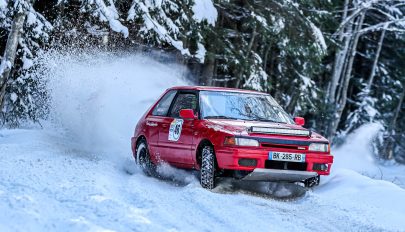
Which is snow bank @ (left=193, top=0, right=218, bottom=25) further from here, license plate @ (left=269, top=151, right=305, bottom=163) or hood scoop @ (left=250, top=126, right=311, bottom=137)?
license plate @ (left=269, top=151, right=305, bottom=163)

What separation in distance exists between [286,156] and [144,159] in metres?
3.00

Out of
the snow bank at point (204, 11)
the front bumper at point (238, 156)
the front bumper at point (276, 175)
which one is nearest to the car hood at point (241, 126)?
the front bumper at point (238, 156)

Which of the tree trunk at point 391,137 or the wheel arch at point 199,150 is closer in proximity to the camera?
the wheel arch at point 199,150

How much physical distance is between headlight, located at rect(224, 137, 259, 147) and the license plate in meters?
0.24

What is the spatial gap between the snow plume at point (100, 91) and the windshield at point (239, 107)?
203 inches

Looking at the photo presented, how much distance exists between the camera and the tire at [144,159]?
10.5 metres

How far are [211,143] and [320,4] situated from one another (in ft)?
60.4

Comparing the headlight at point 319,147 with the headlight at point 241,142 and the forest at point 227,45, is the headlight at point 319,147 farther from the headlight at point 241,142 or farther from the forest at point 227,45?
the forest at point 227,45

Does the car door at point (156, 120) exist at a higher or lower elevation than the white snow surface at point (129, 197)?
higher

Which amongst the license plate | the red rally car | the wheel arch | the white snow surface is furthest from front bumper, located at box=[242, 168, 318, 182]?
the wheel arch

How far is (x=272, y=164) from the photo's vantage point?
859 cm

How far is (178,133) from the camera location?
9750 mm

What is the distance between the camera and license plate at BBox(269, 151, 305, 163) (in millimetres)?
8562

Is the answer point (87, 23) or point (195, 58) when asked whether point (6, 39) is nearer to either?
point (87, 23)
